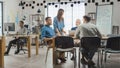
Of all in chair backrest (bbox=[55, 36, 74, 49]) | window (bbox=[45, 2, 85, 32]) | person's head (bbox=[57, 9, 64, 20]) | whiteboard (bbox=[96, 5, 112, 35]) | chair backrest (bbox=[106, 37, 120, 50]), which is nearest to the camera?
chair backrest (bbox=[106, 37, 120, 50])

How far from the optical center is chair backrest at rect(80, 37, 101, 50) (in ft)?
16.3

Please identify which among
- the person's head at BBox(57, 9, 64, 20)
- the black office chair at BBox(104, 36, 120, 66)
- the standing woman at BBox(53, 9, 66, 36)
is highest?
the person's head at BBox(57, 9, 64, 20)

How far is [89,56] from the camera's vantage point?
5336mm

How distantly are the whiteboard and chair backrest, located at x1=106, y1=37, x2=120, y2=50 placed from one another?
15.9ft

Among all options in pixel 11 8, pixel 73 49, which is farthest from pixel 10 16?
pixel 73 49

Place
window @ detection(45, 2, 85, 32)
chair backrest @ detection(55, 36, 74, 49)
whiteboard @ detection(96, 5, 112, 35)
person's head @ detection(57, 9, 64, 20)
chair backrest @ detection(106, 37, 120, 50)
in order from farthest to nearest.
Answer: window @ detection(45, 2, 85, 32), whiteboard @ detection(96, 5, 112, 35), person's head @ detection(57, 9, 64, 20), chair backrest @ detection(55, 36, 74, 49), chair backrest @ detection(106, 37, 120, 50)

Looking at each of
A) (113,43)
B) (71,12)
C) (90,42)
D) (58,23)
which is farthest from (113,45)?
(71,12)

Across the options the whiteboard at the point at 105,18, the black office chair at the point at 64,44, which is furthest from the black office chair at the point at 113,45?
the whiteboard at the point at 105,18

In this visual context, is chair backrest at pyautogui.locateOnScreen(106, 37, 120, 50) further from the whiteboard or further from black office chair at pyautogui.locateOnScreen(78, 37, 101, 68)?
the whiteboard

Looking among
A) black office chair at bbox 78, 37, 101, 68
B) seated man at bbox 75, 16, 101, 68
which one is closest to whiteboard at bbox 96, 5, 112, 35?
seated man at bbox 75, 16, 101, 68

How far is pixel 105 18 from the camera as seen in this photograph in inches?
392

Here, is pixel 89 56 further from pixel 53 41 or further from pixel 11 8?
pixel 11 8

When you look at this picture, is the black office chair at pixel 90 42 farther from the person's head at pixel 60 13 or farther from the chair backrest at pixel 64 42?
the person's head at pixel 60 13

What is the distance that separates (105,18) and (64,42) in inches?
201
